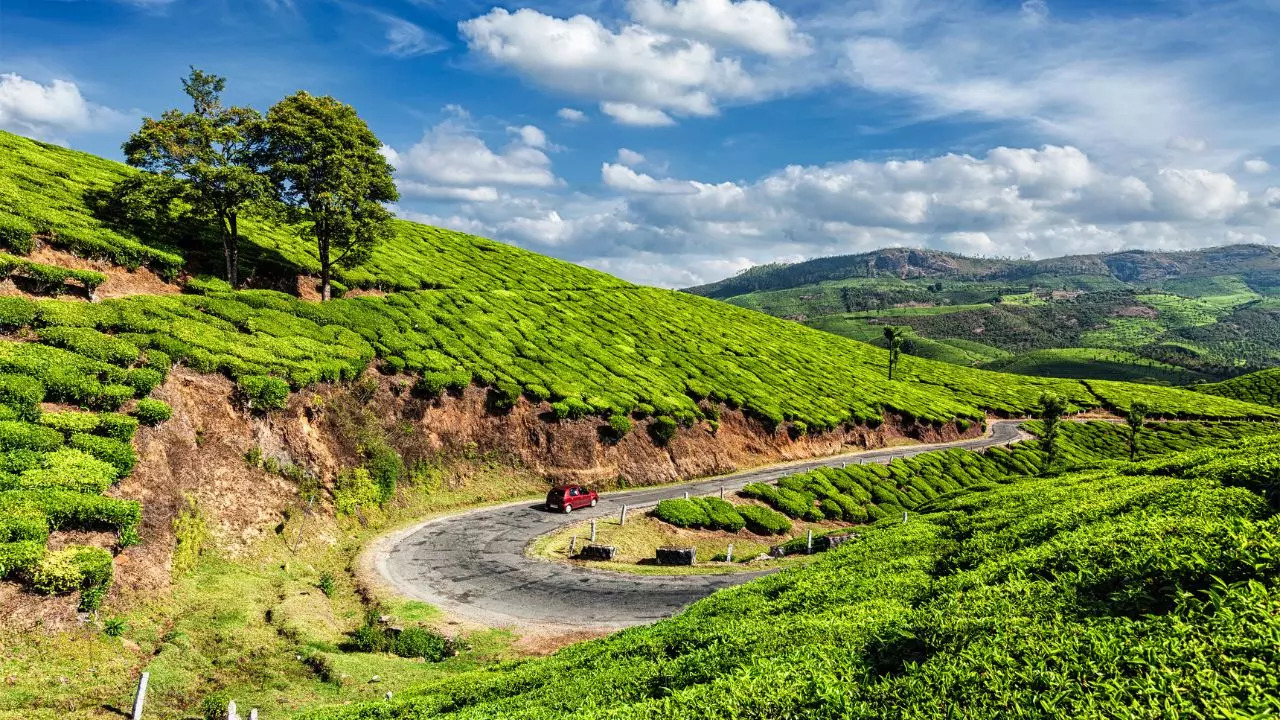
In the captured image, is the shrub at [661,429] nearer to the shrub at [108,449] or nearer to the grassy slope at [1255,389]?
the shrub at [108,449]

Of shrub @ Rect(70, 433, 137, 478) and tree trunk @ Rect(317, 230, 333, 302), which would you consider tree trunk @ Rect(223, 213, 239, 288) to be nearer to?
tree trunk @ Rect(317, 230, 333, 302)

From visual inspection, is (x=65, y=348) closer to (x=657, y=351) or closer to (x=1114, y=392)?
(x=657, y=351)

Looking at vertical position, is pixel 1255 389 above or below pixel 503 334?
below

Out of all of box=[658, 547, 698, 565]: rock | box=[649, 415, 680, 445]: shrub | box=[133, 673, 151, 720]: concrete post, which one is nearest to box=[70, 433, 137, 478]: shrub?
box=[133, 673, 151, 720]: concrete post

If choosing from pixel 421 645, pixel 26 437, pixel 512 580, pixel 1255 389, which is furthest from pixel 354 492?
pixel 1255 389

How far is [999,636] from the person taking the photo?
7.46m

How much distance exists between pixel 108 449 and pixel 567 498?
24327 millimetres

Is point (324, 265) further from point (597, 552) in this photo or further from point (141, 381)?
point (597, 552)

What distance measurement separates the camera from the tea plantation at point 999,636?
5682 millimetres

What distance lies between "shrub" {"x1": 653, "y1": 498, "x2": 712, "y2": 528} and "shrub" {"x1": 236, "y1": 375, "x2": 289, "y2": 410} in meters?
23.4

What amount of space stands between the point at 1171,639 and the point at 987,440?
9521 cm

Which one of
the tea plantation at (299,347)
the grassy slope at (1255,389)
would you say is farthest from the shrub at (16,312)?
the grassy slope at (1255,389)

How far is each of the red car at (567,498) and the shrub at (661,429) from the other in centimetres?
1288

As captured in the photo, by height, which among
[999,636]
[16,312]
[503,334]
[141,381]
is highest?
[16,312]
